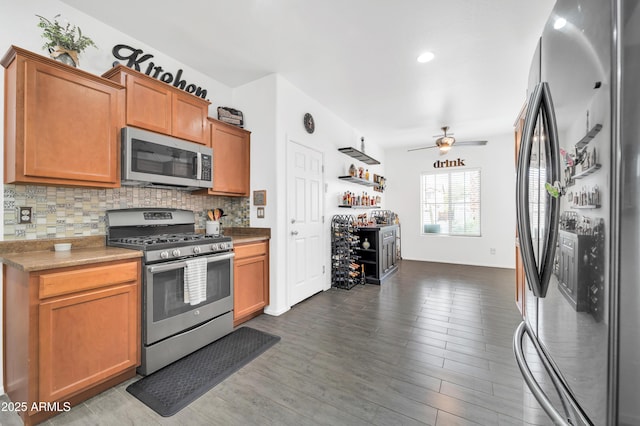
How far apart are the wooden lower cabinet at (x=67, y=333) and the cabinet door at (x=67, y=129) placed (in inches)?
26.6

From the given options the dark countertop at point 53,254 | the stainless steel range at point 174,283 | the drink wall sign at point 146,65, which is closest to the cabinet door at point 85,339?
the stainless steel range at point 174,283

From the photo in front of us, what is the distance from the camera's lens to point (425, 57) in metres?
2.82

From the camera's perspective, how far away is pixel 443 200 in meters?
6.34

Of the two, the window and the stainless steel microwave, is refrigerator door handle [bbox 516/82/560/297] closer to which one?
the stainless steel microwave

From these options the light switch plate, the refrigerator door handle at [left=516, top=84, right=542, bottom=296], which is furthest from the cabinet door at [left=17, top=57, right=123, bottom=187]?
the refrigerator door handle at [left=516, top=84, right=542, bottom=296]

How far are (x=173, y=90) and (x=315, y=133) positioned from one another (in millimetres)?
1925

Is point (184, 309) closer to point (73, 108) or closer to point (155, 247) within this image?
point (155, 247)

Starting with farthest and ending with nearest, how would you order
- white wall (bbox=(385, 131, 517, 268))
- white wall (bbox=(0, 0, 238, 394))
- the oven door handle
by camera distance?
white wall (bbox=(385, 131, 517, 268)), the oven door handle, white wall (bbox=(0, 0, 238, 394))

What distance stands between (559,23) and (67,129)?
103 inches

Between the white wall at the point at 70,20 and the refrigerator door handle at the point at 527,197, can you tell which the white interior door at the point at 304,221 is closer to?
the white wall at the point at 70,20

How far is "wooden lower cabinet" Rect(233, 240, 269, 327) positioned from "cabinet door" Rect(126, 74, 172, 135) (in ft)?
4.32

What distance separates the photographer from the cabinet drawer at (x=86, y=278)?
154cm

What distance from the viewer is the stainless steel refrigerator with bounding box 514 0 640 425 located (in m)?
0.46

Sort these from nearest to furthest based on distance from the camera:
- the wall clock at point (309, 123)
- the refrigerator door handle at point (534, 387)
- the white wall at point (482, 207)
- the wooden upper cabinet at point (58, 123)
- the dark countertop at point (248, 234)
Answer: the refrigerator door handle at point (534, 387) → the wooden upper cabinet at point (58, 123) → the dark countertop at point (248, 234) → the wall clock at point (309, 123) → the white wall at point (482, 207)
